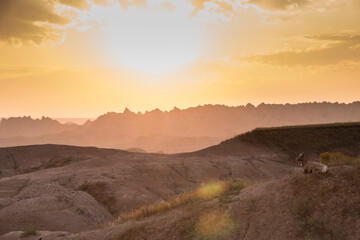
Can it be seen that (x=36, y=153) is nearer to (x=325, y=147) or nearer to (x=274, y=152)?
(x=274, y=152)

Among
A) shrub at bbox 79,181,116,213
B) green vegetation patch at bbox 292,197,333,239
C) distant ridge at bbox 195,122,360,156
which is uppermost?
green vegetation patch at bbox 292,197,333,239

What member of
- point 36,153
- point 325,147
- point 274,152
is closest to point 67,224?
point 274,152

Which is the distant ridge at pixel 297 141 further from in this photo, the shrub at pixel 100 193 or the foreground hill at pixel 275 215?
the foreground hill at pixel 275 215

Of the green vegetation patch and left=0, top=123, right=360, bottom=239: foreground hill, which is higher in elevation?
the green vegetation patch

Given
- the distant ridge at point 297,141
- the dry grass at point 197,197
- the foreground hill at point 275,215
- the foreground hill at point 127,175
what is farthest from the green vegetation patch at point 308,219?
the distant ridge at point 297,141

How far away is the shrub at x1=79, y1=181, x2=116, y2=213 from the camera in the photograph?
22922 millimetres

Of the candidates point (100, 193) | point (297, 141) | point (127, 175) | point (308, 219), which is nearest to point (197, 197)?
point (308, 219)

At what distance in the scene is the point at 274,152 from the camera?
39594 millimetres

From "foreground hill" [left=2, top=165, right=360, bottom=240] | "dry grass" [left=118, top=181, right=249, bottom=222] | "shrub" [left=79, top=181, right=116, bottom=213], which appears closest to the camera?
"foreground hill" [left=2, top=165, right=360, bottom=240]

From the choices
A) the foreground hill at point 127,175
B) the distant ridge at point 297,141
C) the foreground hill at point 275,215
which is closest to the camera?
the foreground hill at point 275,215

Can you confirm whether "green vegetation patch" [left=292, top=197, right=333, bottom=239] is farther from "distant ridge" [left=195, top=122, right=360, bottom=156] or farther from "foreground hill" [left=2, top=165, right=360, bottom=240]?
"distant ridge" [left=195, top=122, right=360, bottom=156]

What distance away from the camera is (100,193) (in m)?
24.3

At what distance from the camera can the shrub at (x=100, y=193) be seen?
902 inches

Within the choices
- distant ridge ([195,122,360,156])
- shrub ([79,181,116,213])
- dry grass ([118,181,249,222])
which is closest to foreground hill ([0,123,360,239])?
shrub ([79,181,116,213])
